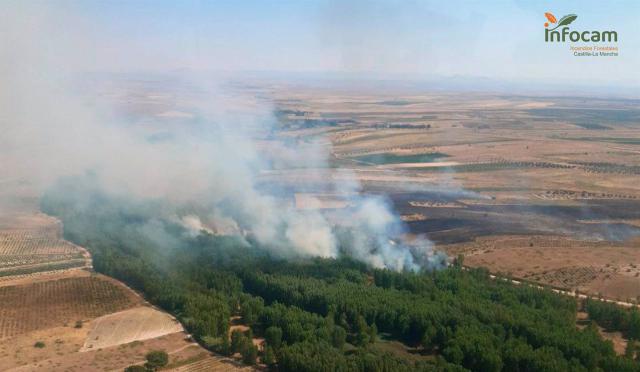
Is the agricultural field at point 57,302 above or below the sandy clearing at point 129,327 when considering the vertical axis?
above

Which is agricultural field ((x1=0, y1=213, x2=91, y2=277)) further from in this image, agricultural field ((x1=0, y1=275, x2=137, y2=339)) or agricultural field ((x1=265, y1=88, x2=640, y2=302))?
agricultural field ((x1=265, y1=88, x2=640, y2=302))

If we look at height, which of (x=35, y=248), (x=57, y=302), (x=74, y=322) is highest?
(x=35, y=248)

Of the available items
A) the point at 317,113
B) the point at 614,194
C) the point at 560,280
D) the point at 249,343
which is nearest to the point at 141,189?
the point at 249,343

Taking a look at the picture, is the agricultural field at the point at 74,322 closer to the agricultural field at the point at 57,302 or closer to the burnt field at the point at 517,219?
the agricultural field at the point at 57,302

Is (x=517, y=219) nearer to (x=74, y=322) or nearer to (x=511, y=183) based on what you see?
(x=511, y=183)

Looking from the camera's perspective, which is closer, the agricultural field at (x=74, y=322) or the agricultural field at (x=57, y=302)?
the agricultural field at (x=74, y=322)

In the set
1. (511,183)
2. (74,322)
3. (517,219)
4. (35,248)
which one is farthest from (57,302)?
(511,183)

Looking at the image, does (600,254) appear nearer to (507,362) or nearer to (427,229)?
(427,229)

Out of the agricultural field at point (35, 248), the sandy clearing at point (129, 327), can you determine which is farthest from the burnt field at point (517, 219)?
the agricultural field at point (35, 248)

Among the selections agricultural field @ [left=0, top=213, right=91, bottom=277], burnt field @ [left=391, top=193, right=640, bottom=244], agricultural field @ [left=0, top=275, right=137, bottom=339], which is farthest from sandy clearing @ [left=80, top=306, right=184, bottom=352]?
burnt field @ [left=391, top=193, right=640, bottom=244]
